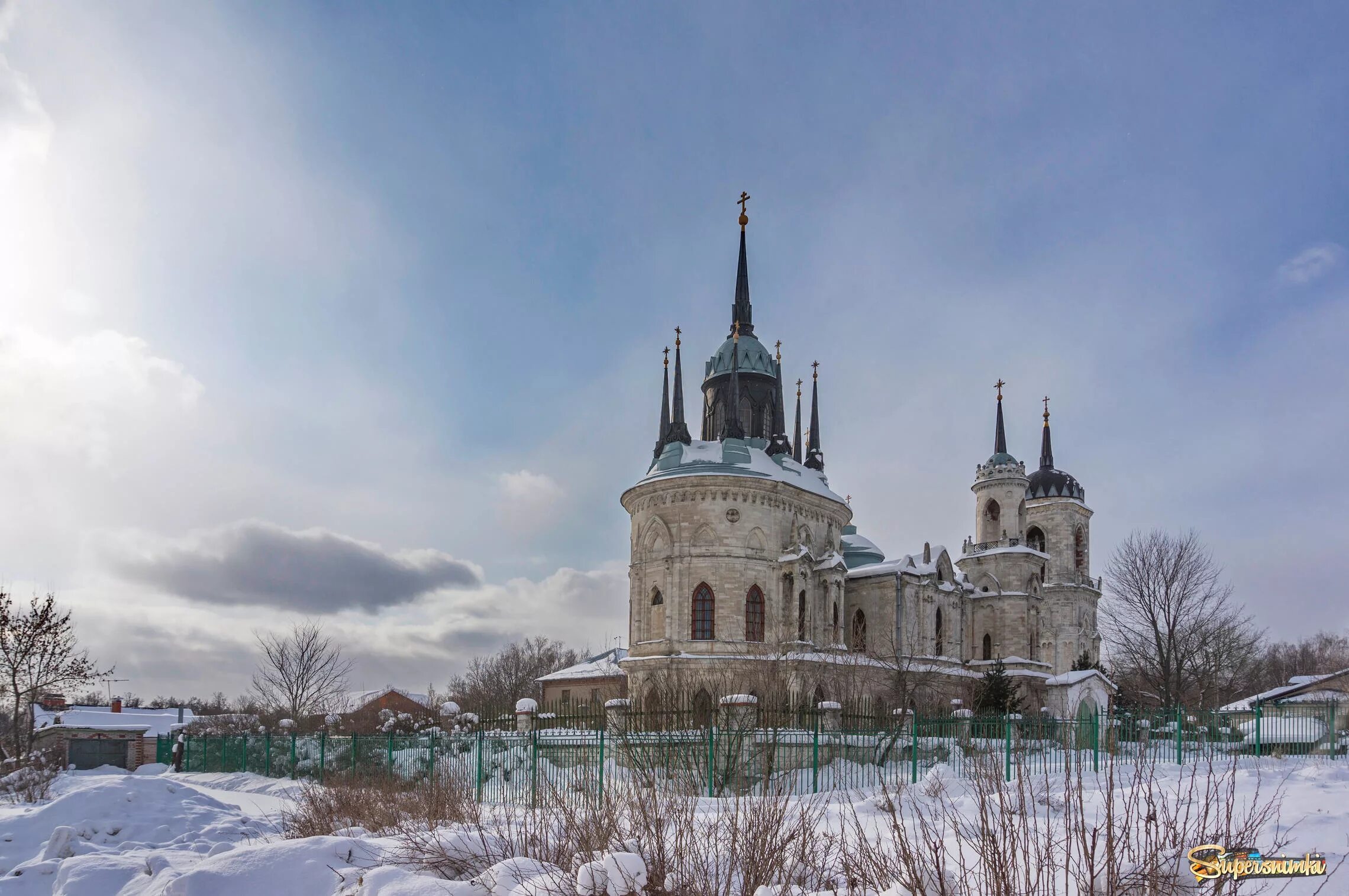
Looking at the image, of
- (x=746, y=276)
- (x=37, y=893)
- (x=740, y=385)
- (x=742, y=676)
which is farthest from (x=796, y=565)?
(x=37, y=893)

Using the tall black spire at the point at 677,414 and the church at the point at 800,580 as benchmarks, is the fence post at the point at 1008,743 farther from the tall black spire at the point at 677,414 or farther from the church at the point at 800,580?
the tall black spire at the point at 677,414

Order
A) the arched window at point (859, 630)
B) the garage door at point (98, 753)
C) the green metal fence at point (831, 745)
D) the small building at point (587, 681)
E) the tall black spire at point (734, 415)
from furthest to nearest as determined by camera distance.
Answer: the small building at point (587, 681)
the garage door at point (98, 753)
the arched window at point (859, 630)
the tall black spire at point (734, 415)
the green metal fence at point (831, 745)

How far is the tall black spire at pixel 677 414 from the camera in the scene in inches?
1535

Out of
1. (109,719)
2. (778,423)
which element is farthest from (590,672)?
(109,719)

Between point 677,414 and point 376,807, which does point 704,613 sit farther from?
point 376,807

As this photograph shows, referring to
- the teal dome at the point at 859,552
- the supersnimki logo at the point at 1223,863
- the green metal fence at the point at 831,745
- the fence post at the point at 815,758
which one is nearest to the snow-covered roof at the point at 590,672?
the teal dome at the point at 859,552

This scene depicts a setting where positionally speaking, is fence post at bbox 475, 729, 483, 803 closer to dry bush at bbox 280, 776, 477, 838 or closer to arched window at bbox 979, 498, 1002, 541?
dry bush at bbox 280, 776, 477, 838

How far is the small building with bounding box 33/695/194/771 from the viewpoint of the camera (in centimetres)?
4178

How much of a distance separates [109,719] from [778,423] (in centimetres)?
4065

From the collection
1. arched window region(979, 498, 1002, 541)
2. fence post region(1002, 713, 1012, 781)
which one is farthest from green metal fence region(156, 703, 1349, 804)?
arched window region(979, 498, 1002, 541)

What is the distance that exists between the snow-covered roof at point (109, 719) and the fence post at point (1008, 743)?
41211mm

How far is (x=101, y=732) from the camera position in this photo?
157 feet

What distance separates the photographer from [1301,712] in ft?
70.4

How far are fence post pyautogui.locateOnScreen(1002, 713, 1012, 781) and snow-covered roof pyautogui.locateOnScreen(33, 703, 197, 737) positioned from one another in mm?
41211
